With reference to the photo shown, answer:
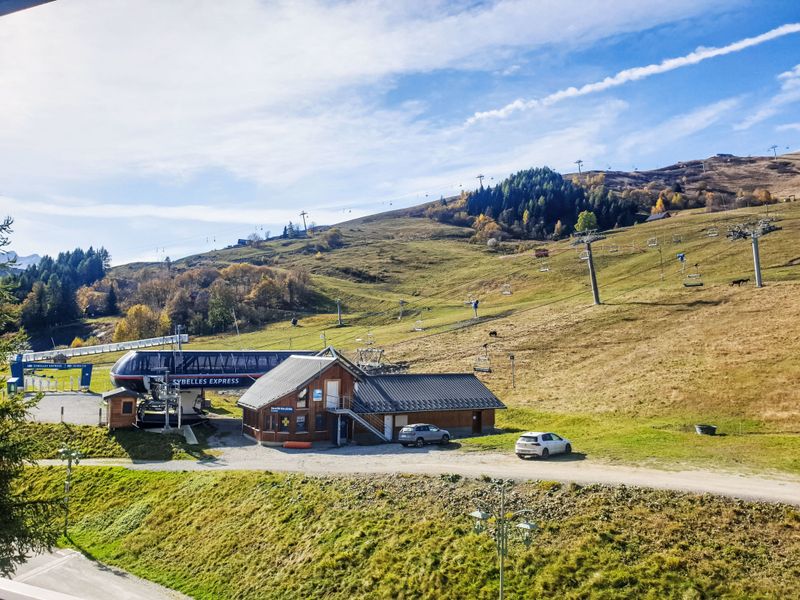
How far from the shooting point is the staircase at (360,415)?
50.2 metres

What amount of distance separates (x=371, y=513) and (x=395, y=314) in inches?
4192

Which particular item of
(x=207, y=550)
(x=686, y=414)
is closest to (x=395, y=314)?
(x=686, y=414)

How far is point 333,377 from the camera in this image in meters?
51.7

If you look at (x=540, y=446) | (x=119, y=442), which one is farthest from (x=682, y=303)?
(x=119, y=442)

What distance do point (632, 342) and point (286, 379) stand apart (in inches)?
1829

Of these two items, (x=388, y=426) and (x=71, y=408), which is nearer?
(x=388, y=426)

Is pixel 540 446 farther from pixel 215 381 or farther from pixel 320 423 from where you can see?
pixel 215 381

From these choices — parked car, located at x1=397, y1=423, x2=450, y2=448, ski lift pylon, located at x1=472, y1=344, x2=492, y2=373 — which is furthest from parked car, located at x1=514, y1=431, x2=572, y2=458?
ski lift pylon, located at x1=472, y1=344, x2=492, y2=373

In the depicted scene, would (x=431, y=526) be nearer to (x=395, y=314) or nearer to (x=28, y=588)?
(x=28, y=588)

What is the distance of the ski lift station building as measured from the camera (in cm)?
5072

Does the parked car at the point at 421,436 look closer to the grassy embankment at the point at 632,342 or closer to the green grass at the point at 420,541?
the grassy embankment at the point at 632,342

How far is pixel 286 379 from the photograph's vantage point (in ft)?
179

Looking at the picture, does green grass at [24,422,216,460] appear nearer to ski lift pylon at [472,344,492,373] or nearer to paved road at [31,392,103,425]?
paved road at [31,392,103,425]

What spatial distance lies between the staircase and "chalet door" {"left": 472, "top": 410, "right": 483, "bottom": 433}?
28.5 feet
